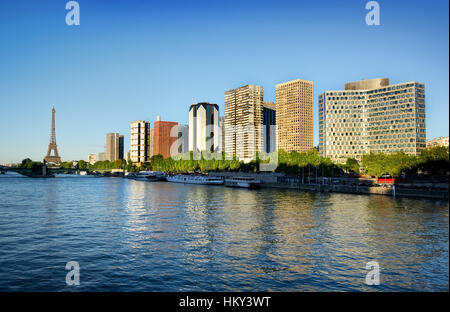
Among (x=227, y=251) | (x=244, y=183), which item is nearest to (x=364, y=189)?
(x=244, y=183)

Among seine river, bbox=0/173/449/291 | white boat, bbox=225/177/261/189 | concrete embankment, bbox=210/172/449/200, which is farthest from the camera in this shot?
white boat, bbox=225/177/261/189

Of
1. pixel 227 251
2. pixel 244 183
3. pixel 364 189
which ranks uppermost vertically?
pixel 364 189

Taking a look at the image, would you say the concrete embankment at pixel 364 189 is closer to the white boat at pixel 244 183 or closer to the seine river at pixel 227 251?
the white boat at pixel 244 183

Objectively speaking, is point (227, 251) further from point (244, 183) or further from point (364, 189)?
point (244, 183)

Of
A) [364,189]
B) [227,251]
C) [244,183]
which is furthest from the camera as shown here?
[244,183]

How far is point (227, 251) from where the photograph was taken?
31.4 meters

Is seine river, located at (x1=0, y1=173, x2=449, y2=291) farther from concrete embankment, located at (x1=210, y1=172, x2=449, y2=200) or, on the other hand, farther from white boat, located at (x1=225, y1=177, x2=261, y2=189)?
white boat, located at (x1=225, y1=177, x2=261, y2=189)

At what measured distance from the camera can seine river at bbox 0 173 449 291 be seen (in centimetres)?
2328

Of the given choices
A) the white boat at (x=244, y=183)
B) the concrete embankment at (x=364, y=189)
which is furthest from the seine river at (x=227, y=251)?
the white boat at (x=244, y=183)

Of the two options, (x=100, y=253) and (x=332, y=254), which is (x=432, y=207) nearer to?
(x=332, y=254)

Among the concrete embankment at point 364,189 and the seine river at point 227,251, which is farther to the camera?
the concrete embankment at point 364,189

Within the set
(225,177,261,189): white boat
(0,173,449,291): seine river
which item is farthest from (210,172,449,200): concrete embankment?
(0,173,449,291): seine river

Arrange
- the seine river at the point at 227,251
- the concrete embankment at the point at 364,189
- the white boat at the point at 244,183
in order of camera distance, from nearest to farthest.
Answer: the seine river at the point at 227,251 → the concrete embankment at the point at 364,189 → the white boat at the point at 244,183

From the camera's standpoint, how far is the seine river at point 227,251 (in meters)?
23.3
